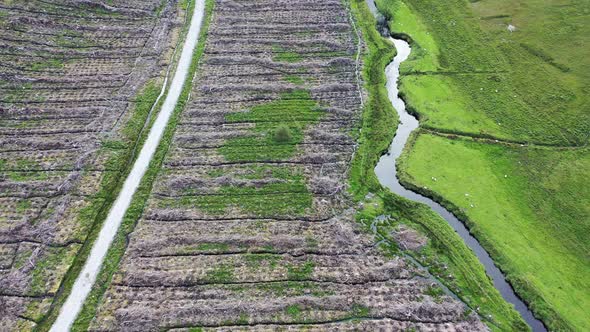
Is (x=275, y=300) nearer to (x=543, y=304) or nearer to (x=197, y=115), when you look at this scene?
(x=543, y=304)

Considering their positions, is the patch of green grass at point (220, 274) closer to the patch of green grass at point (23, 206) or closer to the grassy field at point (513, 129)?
the patch of green grass at point (23, 206)

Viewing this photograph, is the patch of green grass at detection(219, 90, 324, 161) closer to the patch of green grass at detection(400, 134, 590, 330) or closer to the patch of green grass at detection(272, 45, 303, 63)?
the patch of green grass at detection(272, 45, 303, 63)

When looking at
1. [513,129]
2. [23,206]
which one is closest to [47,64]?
[23,206]

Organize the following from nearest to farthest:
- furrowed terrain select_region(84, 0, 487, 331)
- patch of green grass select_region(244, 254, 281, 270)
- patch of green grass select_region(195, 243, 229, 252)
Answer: furrowed terrain select_region(84, 0, 487, 331), patch of green grass select_region(244, 254, 281, 270), patch of green grass select_region(195, 243, 229, 252)

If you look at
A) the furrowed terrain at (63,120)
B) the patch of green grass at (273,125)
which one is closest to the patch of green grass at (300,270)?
the patch of green grass at (273,125)

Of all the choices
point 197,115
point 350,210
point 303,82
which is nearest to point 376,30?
point 303,82

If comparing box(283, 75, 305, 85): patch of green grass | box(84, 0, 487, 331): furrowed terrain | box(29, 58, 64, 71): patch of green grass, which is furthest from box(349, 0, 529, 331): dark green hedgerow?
box(29, 58, 64, 71): patch of green grass

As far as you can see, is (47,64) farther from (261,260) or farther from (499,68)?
(499,68)
